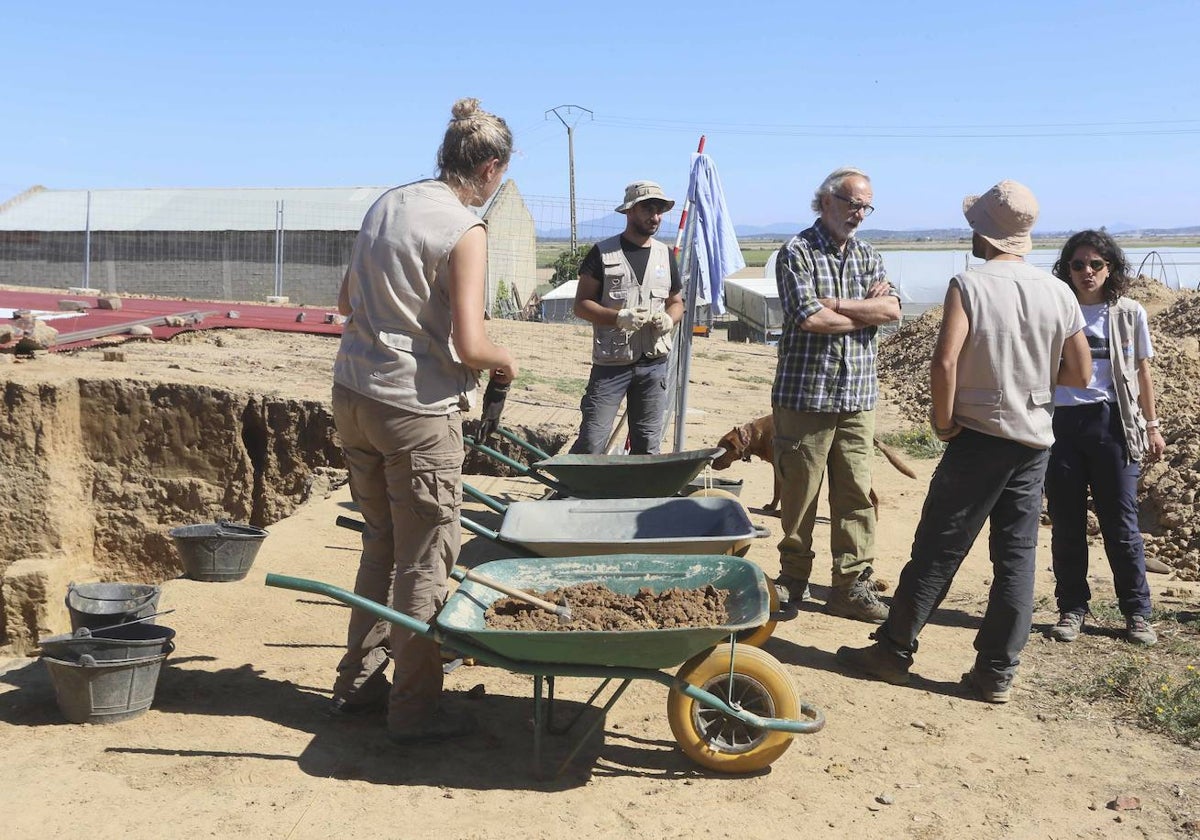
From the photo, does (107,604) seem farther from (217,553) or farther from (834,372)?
(834,372)

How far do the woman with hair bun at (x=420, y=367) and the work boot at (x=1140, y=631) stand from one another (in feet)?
10.1

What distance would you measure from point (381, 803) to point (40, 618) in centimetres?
461

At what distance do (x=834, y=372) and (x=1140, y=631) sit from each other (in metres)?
1.79

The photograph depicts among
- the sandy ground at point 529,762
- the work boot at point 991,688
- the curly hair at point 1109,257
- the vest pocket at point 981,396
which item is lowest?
the sandy ground at point 529,762

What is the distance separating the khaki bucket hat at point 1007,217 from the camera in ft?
13.3

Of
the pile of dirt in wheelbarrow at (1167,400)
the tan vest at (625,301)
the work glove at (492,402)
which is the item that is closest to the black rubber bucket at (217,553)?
the work glove at (492,402)

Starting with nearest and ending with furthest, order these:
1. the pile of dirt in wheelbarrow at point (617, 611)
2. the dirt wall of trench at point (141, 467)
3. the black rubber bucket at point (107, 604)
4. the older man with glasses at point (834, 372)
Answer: the pile of dirt in wheelbarrow at point (617, 611)
the black rubber bucket at point (107, 604)
the older man with glasses at point (834, 372)
the dirt wall of trench at point (141, 467)

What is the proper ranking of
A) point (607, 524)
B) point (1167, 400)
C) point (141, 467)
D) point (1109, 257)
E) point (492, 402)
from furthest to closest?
point (1167, 400), point (141, 467), point (1109, 257), point (607, 524), point (492, 402)

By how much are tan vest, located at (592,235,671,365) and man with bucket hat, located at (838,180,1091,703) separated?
1946 millimetres

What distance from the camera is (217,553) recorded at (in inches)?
212

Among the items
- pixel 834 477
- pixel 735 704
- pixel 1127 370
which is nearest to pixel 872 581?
pixel 834 477

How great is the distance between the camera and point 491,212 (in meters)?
28.0

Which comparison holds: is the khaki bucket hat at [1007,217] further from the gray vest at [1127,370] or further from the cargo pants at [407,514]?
the cargo pants at [407,514]

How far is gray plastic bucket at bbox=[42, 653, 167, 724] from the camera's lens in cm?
371
